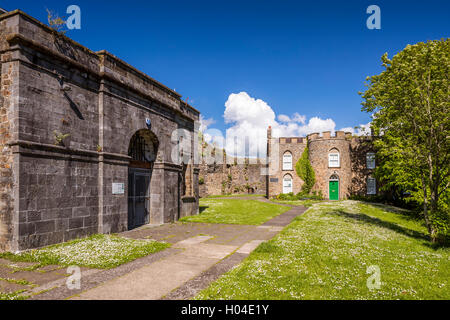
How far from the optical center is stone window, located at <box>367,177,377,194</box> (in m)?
29.6

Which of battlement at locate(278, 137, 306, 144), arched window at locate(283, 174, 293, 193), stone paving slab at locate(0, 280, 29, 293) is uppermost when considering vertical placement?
battlement at locate(278, 137, 306, 144)

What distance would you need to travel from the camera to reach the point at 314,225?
12914mm

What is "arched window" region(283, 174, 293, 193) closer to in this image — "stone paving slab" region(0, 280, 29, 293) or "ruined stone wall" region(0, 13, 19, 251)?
"ruined stone wall" region(0, 13, 19, 251)

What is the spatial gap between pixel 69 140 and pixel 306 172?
1089 inches

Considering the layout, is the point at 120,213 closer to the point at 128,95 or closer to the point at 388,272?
the point at 128,95

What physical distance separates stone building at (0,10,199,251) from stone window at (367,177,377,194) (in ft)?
82.8

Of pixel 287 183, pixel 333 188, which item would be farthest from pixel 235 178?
pixel 333 188

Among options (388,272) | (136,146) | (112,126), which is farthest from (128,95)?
(388,272)

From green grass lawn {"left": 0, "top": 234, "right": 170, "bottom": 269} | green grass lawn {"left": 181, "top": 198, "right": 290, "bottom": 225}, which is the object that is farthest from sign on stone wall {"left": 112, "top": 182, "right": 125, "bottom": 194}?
green grass lawn {"left": 181, "top": 198, "right": 290, "bottom": 225}

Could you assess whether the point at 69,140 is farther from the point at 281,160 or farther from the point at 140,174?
the point at 281,160

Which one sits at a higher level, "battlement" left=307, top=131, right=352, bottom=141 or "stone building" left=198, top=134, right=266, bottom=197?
"battlement" left=307, top=131, right=352, bottom=141

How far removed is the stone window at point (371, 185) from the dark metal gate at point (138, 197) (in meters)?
26.0

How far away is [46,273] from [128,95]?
7.67 meters
